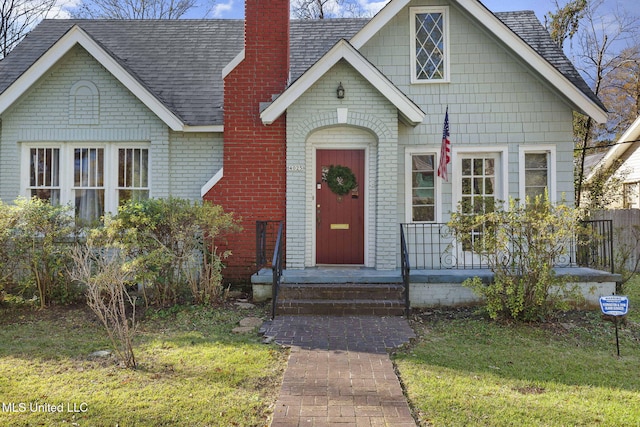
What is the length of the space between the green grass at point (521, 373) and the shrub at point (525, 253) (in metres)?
0.31

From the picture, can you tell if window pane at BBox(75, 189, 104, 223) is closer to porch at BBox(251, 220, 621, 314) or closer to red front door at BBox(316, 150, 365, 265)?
porch at BBox(251, 220, 621, 314)

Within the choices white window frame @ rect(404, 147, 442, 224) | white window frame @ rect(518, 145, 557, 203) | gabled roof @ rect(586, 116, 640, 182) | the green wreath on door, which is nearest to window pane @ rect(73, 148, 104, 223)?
the green wreath on door

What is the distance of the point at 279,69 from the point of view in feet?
26.8

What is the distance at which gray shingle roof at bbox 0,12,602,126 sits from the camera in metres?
8.98

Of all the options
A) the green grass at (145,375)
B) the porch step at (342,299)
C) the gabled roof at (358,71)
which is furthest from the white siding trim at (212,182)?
the green grass at (145,375)

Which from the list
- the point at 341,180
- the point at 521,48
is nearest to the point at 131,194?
the point at 341,180

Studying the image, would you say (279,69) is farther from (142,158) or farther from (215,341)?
(215,341)

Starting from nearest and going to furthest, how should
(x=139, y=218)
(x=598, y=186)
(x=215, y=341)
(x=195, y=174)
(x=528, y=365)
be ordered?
(x=528, y=365) → (x=215, y=341) → (x=139, y=218) → (x=195, y=174) → (x=598, y=186)

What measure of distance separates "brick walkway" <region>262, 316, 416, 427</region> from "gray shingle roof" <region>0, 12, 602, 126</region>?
4.85 metres

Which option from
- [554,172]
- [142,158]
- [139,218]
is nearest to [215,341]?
[139,218]

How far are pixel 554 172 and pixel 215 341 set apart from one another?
706cm

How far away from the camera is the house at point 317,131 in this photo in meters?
7.86

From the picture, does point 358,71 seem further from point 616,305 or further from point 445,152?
point 616,305

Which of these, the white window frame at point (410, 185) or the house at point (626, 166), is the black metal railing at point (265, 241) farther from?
the house at point (626, 166)
